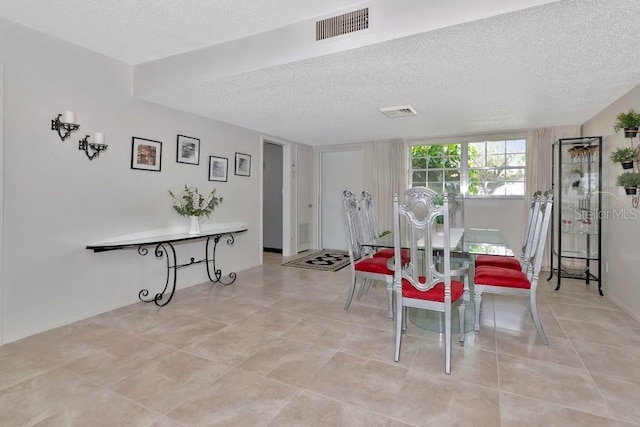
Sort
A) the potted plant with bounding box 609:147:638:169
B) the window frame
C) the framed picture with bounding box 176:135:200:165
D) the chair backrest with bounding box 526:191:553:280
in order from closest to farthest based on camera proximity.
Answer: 1. the chair backrest with bounding box 526:191:553:280
2. the potted plant with bounding box 609:147:638:169
3. the framed picture with bounding box 176:135:200:165
4. the window frame

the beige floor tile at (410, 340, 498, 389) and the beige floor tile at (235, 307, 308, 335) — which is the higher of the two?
the beige floor tile at (235, 307, 308, 335)

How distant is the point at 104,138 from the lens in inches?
124

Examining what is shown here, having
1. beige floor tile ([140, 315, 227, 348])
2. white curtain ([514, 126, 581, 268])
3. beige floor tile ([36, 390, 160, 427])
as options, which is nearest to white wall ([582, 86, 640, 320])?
white curtain ([514, 126, 581, 268])

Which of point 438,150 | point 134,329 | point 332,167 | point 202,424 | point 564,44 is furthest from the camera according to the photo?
point 332,167

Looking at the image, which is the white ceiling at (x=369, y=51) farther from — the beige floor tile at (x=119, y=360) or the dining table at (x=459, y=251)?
the beige floor tile at (x=119, y=360)

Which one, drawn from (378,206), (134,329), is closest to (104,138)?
(134,329)

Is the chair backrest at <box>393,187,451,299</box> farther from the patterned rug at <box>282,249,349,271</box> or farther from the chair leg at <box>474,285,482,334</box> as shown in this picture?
the patterned rug at <box>282,249,349,271</box>

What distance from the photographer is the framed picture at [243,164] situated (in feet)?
15.8

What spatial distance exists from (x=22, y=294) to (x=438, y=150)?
5.71 metres

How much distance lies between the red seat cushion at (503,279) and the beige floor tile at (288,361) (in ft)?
4.37

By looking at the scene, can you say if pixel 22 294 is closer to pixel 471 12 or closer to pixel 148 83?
pixel 148 83

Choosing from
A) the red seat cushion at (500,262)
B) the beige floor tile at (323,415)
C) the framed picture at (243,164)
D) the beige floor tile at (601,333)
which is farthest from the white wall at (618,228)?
the framed picture at (243,164)

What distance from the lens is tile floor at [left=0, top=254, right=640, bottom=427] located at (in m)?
1.68

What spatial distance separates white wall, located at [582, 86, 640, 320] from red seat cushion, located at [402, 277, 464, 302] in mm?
1985
